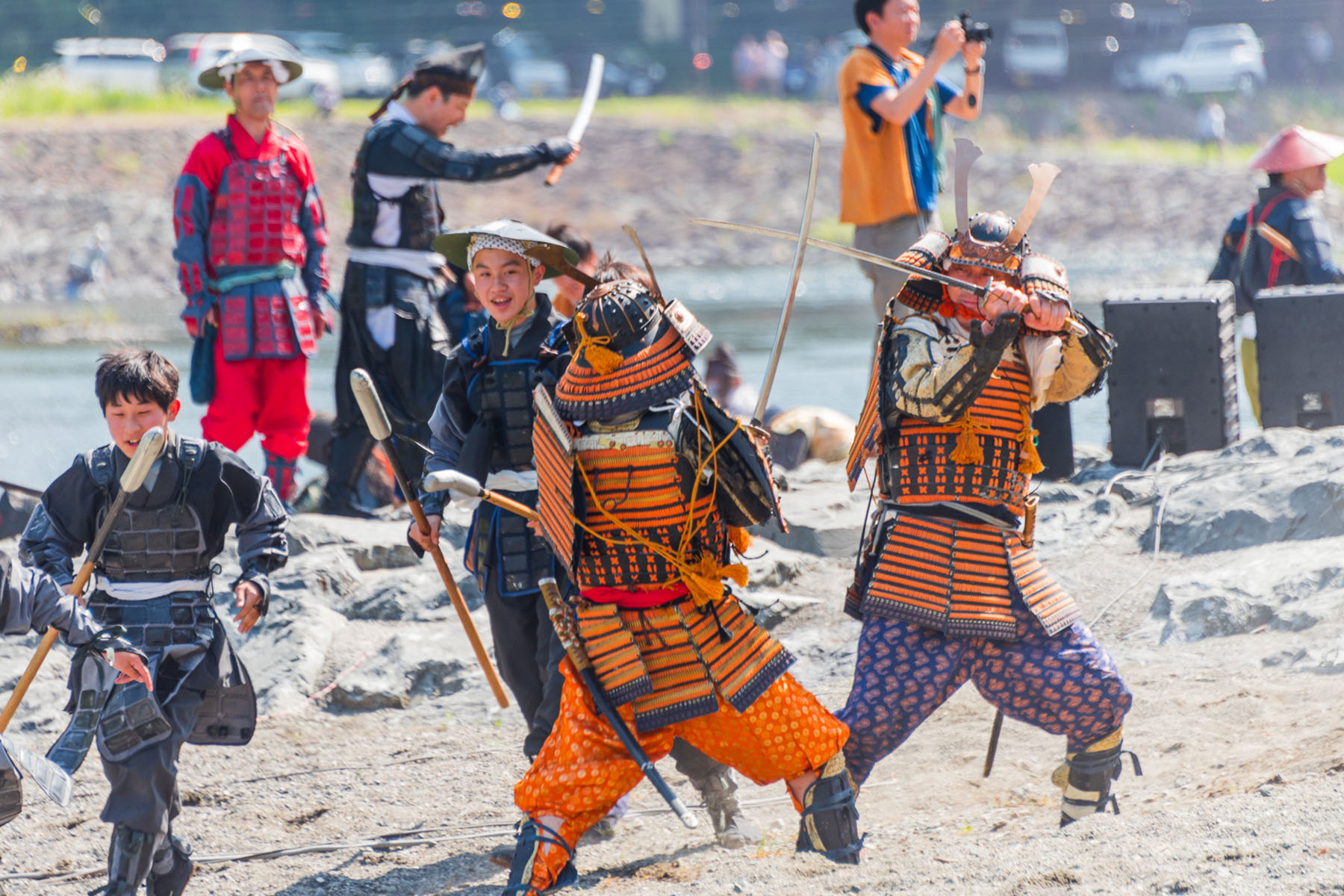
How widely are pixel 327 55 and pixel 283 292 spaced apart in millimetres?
28990

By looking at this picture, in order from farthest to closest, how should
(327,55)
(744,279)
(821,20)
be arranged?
(821,20), (327,55), (744,279)

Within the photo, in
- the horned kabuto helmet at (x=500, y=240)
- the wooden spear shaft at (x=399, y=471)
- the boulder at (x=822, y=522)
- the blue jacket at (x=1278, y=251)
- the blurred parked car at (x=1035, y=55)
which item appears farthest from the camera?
the blurred parked car at (x=1035, y=55)

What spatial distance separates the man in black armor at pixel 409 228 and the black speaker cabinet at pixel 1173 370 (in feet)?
8.30

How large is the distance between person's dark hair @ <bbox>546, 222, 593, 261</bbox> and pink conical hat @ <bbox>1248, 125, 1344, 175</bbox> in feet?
10.5

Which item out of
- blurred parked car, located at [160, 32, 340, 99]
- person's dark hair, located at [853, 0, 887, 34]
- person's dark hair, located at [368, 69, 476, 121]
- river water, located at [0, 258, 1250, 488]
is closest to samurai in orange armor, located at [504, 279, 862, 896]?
person's dark hair, located at [368, 69, 476, 121]

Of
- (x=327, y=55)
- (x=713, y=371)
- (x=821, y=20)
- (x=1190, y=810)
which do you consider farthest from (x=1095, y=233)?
(x=1190, y=810)

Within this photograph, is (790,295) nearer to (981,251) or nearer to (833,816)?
(981,251)

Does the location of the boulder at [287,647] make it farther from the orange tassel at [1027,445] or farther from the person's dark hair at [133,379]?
the orange tassel at [1027,445]

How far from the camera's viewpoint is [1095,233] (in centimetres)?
2872

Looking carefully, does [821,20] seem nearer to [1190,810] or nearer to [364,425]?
[364,425]

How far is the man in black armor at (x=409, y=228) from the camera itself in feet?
20.2

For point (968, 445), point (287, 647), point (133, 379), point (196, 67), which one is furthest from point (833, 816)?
point (196, 67)

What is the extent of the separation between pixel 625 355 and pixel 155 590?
50.3 inches

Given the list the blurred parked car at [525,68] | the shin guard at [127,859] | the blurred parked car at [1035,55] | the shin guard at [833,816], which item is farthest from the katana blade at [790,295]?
the blurred parked car at [1035,55]
